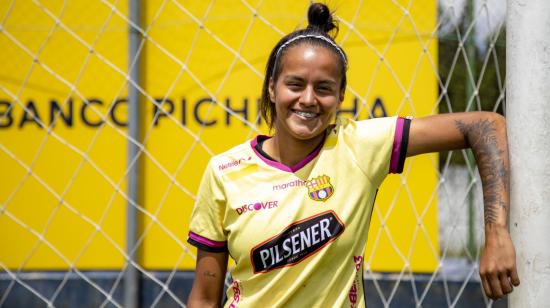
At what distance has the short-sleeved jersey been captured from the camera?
3.87 ft

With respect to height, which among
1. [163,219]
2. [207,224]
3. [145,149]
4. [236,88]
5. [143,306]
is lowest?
[143,306]

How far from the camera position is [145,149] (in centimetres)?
212

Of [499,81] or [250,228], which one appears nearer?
[250,228]

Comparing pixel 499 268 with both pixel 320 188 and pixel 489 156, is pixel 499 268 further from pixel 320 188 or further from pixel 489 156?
pixel 320 188

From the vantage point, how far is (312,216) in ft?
3.89

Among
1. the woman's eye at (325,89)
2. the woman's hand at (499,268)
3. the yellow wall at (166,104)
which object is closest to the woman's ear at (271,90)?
the woman's eye at (325,89)

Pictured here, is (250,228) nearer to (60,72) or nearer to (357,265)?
(357,265)

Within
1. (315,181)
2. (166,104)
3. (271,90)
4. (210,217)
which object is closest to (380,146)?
(315,181)

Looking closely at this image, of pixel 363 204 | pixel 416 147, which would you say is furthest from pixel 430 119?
pixel 363 204

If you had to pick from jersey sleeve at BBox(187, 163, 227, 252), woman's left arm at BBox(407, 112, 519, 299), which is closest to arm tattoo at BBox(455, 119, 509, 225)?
woman's left arm at BBox(407, 112, 519, 299)

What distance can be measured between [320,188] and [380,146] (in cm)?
13

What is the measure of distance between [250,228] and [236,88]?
3.20 feet

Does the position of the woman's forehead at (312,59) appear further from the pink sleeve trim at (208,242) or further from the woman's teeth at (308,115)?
the pink sleeve trim at (208,242)

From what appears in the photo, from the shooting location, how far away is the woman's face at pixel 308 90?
1.20m
